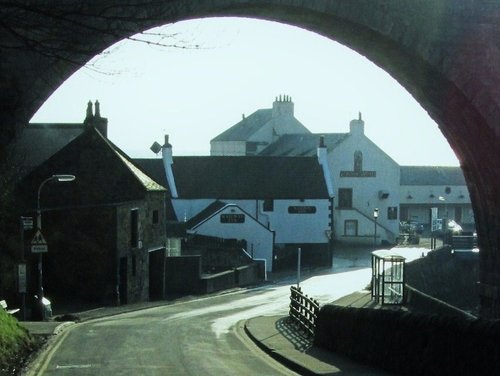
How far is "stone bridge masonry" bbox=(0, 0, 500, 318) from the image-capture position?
1055 cm

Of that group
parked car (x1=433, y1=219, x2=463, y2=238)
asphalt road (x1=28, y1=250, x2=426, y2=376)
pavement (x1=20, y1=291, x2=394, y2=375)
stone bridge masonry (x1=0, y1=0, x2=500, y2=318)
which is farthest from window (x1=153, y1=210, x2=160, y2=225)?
stone bridge masonry (x1=0, y1=0, x2=500, y2=318)

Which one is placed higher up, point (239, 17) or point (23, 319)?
point (239, 17)

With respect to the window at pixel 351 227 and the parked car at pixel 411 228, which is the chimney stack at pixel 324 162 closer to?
the window at pixel 351 227

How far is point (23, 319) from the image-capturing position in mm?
32125

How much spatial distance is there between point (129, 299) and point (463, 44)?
31.0 meters

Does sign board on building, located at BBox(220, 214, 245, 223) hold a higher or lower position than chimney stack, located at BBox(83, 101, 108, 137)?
lower

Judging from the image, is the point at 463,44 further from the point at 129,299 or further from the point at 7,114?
the point at 129,299

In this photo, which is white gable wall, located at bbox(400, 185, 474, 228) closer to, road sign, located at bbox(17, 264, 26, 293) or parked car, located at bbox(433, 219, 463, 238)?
parked car, located at bbox(433, 219, 463, 238)

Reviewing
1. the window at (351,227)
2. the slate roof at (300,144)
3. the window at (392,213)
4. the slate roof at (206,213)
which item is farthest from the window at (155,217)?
the window at (392,213)

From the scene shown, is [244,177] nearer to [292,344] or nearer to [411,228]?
[411,228]

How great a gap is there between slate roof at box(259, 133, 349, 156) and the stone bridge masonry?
67113 mm

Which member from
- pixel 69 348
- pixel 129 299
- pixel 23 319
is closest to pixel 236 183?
pixel 129 299

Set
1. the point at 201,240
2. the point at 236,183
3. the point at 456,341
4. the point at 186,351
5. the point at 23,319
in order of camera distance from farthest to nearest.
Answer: the point at 236,183 < the point at 201,240 < the point at 23,319 < the point at 186,351 < the point at 456,341

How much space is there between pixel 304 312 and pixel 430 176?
79506mm
